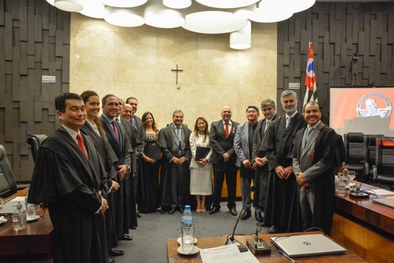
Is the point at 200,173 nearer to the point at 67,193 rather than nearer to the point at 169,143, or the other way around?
the point at 169,143

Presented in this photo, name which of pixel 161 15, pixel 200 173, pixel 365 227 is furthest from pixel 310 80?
pixel 365 227

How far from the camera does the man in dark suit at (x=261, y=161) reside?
3.75 metres

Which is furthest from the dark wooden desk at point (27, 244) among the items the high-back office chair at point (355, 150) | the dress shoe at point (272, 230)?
the high-back office chair at point (355, 150)

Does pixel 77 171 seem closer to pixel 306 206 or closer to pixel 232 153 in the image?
pixel 306 206

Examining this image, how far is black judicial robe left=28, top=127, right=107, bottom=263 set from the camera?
173 cm

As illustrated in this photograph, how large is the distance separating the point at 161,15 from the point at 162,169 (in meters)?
2.24

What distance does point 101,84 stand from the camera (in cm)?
562

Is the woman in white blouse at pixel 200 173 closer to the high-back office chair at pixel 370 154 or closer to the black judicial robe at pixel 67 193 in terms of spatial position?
the black judicial robe at pixel 67 193

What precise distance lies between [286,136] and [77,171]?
88.2 inches

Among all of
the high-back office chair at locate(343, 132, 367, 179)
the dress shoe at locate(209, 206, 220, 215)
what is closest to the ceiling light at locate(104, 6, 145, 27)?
the dress shoe at locate(209, 206, 220, 215)

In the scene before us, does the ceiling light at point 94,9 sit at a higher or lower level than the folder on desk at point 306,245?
higher

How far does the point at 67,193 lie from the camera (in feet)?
5.65

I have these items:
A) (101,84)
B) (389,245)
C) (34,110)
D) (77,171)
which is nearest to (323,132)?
(389,245)

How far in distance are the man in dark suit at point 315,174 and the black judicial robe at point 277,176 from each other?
0.26 m
